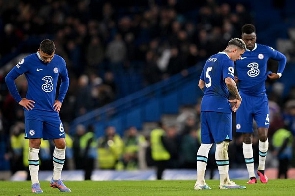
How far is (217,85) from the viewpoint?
51.1ft

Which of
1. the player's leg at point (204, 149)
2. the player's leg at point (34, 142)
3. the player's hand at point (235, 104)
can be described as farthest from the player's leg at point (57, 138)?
the player's hand at point (235, 104)

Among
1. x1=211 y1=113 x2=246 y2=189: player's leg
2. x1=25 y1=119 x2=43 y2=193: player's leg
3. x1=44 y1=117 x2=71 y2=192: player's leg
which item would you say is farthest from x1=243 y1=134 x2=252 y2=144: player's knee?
x1=25 y1=119 x2=43 y2=193: player's leg

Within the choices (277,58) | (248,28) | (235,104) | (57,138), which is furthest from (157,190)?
(277,58)

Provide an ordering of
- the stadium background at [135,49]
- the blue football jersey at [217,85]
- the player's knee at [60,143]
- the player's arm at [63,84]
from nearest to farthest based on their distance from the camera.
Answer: the blue football jersey at [217,85]
the player's knee at [60,143]
the player's arm at [63,84]
the stadium background at [135,49]

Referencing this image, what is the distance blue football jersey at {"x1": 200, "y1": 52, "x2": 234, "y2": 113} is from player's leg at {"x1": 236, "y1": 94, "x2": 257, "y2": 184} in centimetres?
273

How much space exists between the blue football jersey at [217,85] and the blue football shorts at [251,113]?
8.97 ft

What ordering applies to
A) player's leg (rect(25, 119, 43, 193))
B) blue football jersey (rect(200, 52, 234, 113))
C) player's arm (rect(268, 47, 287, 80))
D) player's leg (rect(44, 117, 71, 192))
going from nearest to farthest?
1. blue football jersey (rect(200, 52, 234, 113))
2. player's leg (rect(25, 119, 43, 193))
3. player's leg (rect(44, 117, 71, 192))
4. player's arm (rect(268, 47, 287, 80))

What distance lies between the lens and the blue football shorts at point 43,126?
52.4ft

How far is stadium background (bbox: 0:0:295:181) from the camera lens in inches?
1177

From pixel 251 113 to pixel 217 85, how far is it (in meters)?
3.00

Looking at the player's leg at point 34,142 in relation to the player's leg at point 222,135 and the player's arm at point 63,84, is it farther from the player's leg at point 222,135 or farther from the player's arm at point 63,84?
the player's leg at point 222,135

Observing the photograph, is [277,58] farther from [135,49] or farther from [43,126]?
[135,49]

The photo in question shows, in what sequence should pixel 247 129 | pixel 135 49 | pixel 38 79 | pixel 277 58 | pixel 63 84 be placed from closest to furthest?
pixel 38 79
pixel 63 84
pixel 247 129
pixel 277 58
pixel 135 49

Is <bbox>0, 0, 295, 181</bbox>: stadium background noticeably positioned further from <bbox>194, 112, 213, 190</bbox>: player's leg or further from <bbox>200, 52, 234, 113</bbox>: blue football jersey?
<bbox>200, 52, 234, 113</bbox>: blue football jersey
